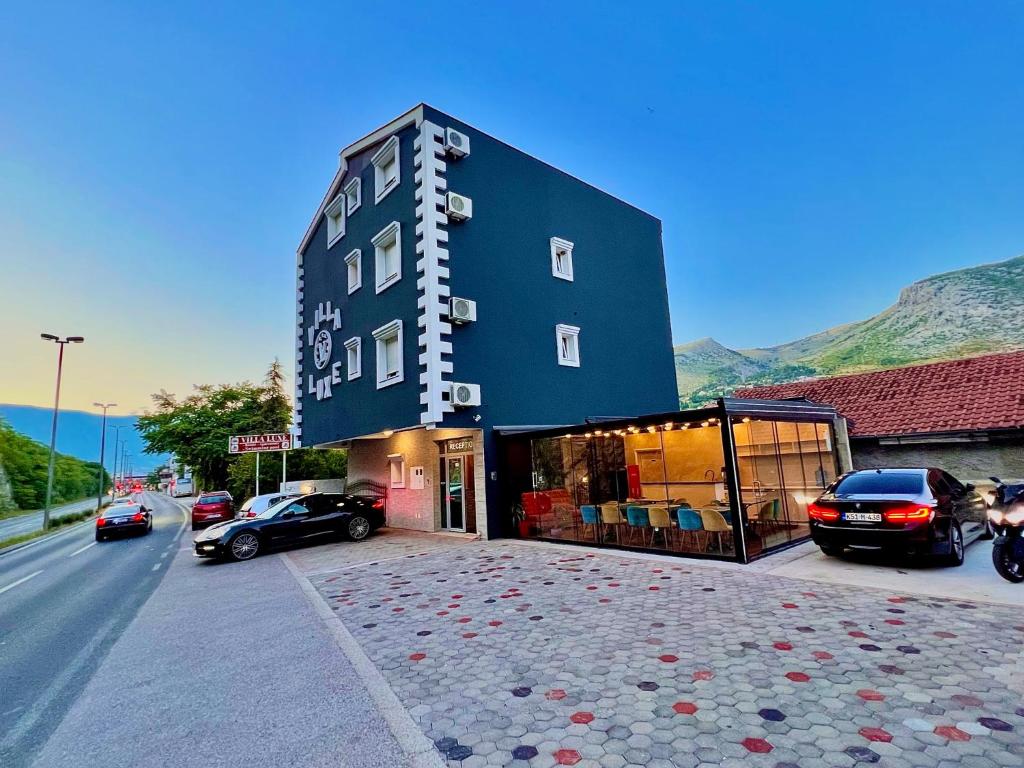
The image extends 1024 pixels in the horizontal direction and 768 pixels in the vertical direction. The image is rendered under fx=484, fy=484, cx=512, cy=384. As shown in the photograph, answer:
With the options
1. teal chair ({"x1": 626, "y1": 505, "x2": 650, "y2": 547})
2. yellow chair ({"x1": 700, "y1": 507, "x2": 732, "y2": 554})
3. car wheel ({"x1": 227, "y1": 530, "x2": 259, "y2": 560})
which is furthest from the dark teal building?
yellow chair ({"x1": 700, "y1": 507, "x2": 732, "y2": 554})

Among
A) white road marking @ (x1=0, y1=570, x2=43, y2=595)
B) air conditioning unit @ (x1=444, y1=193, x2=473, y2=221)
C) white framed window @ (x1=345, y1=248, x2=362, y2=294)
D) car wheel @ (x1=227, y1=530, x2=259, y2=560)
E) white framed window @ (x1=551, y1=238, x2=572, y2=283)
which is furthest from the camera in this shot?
white framed window @ (x1=345, y1=248, x2=362, y2=294)

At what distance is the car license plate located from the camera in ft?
24.5

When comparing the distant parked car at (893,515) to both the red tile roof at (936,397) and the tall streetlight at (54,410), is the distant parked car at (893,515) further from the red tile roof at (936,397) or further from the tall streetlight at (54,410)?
the tall streetlight at (54,410)

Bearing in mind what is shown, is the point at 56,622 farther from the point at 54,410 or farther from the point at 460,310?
the point at 54,410

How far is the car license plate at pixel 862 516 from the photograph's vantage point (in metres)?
7.46

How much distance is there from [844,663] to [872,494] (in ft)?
15.2

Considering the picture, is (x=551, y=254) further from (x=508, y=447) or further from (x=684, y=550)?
(x=684, y=550)

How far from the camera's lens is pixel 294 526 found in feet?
43.9

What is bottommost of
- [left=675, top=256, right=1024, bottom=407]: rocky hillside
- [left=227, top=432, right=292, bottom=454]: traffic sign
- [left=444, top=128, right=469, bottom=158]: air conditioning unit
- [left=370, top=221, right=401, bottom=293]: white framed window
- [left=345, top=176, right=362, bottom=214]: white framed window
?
[left=227, top=432, right=292, bottom=454]: traffic sign

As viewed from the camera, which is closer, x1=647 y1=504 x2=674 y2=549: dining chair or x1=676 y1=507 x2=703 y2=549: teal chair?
x1=676 y1=507 x2=703 y2=549: teal chair

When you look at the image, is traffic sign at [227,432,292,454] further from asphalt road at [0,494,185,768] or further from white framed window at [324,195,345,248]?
white framed window at [324,195,345,248]

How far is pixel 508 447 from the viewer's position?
13.3m

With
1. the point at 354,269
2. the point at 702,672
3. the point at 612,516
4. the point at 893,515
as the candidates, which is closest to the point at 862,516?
the point at 893,515

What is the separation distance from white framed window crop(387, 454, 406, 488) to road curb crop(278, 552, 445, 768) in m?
9.89
